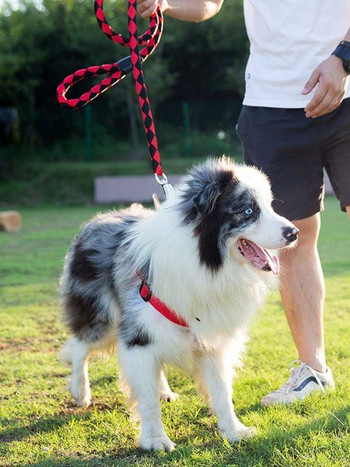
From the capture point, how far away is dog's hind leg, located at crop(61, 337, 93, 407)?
3.95 metres

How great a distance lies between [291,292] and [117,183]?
15034 millimetres

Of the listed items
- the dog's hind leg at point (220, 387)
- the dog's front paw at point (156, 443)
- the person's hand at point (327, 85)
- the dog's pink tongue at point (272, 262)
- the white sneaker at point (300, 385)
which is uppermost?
the person's hand at point (327, 85)

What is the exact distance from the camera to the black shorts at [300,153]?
3684 mm

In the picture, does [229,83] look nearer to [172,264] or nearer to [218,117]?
[218,117]

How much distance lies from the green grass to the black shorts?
107 centimetres

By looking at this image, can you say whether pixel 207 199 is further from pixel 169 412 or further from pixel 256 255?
pixel 169 412

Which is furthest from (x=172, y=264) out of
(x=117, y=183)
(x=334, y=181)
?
(x=117, y=183)

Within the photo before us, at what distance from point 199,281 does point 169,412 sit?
100 centimetres

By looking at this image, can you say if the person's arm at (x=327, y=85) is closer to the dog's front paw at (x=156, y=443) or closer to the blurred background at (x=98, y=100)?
the dog's front paw at (x=156, y=443)

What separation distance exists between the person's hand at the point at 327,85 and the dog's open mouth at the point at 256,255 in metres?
0.80

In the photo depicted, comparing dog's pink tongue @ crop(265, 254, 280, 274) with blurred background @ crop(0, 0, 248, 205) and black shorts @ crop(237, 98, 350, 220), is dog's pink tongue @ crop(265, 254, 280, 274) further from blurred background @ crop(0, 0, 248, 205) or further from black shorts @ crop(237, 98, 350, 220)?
blurred background @ crop(0, 0, 248, 205)

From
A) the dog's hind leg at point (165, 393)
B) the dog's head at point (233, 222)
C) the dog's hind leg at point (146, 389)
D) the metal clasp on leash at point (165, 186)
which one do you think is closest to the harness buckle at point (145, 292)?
the dog's hind leg at point (146, 389)

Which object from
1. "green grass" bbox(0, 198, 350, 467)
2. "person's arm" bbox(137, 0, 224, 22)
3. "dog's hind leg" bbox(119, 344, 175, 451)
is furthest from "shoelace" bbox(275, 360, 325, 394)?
"person's arm" bbox(137, 0, 224, 22)

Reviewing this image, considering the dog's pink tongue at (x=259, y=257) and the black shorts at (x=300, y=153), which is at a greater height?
the black shorts at (x=300, y=153)
